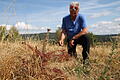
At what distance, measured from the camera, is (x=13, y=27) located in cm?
429

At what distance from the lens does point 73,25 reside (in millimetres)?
5570

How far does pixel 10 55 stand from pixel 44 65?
497mm

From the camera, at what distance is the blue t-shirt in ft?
17.8

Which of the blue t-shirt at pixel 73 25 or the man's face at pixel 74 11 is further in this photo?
the blue t-shirt at pixel 73 25

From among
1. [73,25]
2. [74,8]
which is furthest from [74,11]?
[73,25]

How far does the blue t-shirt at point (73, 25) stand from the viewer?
5422 millimetres

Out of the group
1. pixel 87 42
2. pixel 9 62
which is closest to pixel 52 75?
pixel 9 62

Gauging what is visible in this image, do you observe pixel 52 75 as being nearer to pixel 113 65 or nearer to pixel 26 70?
pixel 26 70

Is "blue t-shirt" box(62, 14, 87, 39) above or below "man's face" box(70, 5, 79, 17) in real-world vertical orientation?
below

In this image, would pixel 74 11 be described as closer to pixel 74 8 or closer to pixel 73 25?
pixel 74 8

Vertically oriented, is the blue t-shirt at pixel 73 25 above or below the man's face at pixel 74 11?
below

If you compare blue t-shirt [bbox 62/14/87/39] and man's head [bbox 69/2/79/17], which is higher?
man's head [bbox 69/2/79/17]

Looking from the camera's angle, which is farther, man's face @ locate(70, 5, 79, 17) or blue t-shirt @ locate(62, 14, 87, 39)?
blue t-shirt @ locate(62, 14, 87, 39)

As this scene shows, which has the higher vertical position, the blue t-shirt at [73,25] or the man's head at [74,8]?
the man's head at [74,8]
